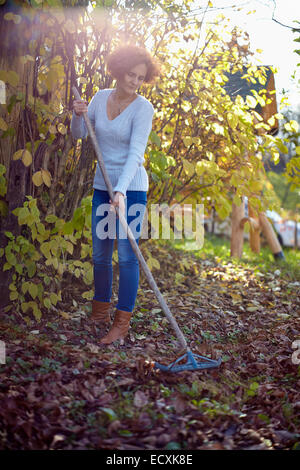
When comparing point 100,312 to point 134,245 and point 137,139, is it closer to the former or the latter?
point 134,245

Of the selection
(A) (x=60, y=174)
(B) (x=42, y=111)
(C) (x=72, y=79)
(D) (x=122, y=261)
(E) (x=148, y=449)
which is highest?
(C) (x=72, y=79)

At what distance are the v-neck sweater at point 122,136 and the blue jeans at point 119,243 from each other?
10 centimetres

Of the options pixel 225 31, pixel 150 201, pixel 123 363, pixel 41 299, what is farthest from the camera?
pixel 150 201

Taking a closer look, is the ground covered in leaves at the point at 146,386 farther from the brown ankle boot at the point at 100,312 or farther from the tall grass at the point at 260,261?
the tall grass at the point at 260,261

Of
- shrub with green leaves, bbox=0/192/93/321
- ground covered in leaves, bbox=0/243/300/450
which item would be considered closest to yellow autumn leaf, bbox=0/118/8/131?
shrub with green leaves, bbox=0/192/93/321

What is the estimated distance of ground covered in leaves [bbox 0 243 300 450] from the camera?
2.15m

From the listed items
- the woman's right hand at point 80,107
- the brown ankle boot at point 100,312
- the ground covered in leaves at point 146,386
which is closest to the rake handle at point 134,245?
the woman's right hand at point 80,107

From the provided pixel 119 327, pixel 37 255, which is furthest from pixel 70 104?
pixel 119 327

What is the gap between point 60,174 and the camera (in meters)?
3.64

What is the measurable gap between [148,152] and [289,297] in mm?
2325

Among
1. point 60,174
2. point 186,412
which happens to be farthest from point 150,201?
point 186,412

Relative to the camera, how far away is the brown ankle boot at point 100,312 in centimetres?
350

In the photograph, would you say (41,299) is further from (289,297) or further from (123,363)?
(289,297)

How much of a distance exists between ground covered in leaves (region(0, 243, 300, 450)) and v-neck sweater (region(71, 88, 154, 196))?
40.3 inches
